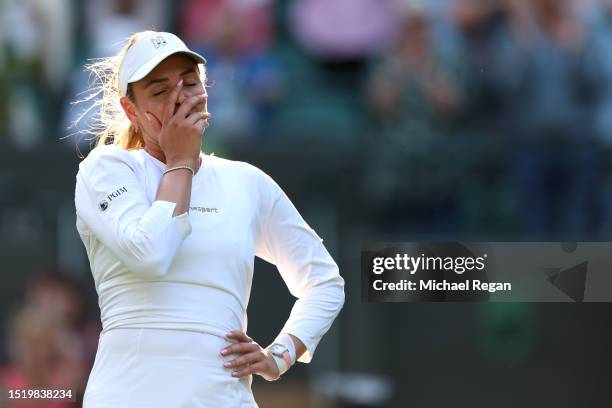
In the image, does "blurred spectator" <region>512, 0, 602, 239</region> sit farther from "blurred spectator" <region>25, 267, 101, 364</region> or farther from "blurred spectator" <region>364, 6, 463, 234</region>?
"blurred spectator" <region>25, 267, 101, 364</region>

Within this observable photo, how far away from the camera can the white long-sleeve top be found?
2.55 meters

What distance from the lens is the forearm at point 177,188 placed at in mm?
2580

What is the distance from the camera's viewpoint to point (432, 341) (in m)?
5.95

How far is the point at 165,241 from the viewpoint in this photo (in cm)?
252

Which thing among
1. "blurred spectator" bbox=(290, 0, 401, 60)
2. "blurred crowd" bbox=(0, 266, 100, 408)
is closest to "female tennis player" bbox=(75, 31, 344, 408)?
"blurred crowd" bbox=(0, 266, 100, 408)

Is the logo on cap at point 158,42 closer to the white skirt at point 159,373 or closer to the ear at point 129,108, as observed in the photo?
the ear at point 129,108

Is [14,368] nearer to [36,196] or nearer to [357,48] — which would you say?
[36,196]

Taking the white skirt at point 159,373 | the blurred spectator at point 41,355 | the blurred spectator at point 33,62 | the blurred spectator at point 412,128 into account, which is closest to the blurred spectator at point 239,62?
the blurred spectator at point 412,128

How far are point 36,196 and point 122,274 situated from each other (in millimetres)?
4217

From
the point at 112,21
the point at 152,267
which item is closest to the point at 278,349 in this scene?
the point at 152,267

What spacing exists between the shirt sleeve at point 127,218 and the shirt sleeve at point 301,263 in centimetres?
36

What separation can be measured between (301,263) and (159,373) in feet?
1.72

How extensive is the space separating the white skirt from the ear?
51 centimetres

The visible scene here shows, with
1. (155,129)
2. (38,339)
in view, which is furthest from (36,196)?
(155,129)
